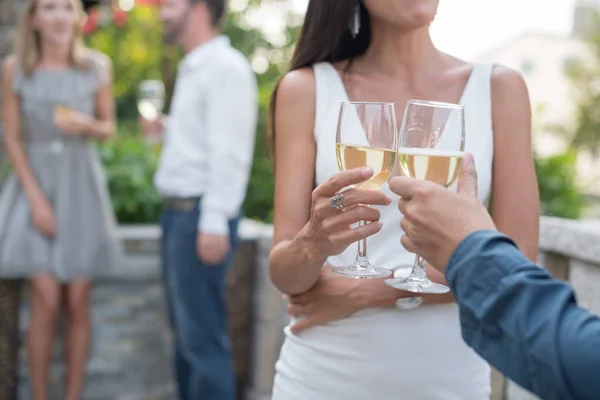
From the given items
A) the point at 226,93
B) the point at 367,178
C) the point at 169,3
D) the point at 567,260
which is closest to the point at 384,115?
the point at 367,178

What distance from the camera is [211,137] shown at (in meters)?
3.44

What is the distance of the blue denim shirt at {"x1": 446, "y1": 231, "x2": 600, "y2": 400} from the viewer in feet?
2.61

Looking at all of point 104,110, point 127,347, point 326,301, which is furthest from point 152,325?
point 326,301

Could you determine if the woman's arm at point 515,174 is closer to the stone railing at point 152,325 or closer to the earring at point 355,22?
the earring at point 355,22

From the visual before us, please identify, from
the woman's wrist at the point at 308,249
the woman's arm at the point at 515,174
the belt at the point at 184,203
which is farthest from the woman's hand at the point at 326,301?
the belt at the point at 184,203

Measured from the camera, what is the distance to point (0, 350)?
3.99 m

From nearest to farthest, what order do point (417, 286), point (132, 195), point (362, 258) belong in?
point (417, 286)
point (362, 258)
point (132, 195)

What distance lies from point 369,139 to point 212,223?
7.30 ft

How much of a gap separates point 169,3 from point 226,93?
669 mm

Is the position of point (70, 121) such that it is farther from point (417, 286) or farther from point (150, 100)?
point (417, 286)

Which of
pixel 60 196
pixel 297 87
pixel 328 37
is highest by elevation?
pixel 328 37

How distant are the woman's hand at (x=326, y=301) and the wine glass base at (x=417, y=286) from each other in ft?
0.95

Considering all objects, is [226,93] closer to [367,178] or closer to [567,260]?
[567,260]

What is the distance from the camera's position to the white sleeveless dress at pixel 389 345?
151 centimetres
